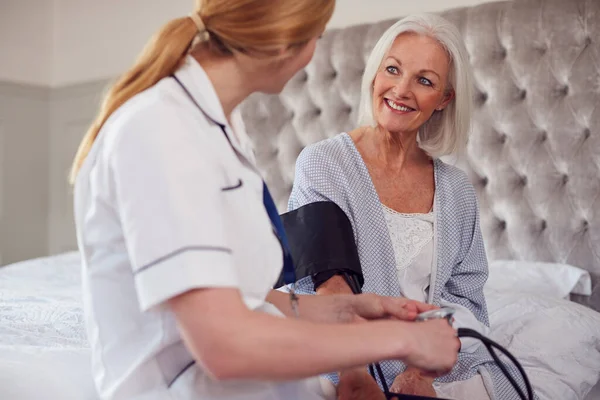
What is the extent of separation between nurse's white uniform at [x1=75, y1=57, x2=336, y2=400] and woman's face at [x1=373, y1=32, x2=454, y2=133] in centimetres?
82

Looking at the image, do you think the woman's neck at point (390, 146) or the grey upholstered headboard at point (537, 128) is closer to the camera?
the woman's neck at point (390, 146)

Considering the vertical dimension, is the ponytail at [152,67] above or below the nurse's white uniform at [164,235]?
above

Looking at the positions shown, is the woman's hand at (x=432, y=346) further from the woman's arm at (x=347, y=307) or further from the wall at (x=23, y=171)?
the wall at (x=23, y=171)

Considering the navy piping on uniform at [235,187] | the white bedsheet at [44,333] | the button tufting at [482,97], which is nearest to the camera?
the navy piping on uniform at [235,187]

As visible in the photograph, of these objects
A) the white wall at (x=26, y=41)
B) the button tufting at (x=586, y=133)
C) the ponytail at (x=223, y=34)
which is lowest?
the white wall at (x=26, y=41)

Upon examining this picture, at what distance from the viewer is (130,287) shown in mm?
998

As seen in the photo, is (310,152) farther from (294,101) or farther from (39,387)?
(294,101)

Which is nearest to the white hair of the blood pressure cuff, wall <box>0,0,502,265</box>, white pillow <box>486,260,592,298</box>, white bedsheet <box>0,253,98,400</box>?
the blood pressure cuff

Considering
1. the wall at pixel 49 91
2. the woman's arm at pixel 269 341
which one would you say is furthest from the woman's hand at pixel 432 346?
the wall at pixel 49 91

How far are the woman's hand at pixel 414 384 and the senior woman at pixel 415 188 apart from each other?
0.02 m

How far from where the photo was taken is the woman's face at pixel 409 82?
1.86 meters

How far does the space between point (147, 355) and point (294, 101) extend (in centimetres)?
226

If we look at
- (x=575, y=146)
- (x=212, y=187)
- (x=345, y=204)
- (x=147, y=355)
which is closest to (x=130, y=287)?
(x=147, y=355)

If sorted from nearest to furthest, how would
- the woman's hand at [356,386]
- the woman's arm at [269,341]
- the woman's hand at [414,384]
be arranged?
the woman's arm at [269,341] → the woman's hand at [356,386] → the woman's hand at [414,384]
